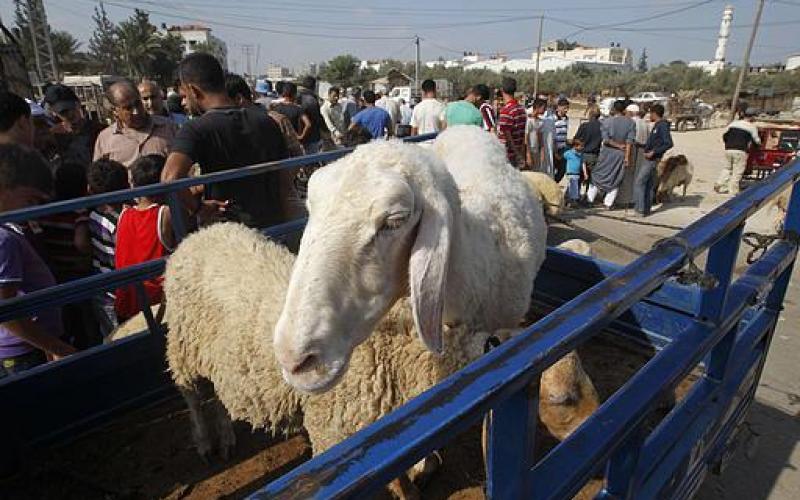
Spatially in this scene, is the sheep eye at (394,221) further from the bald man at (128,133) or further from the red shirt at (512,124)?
the red shirt at (512,124)

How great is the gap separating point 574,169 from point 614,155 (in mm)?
771

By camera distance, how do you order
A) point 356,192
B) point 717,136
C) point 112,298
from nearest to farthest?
point 356,192 → point 112,298 → point 717,136

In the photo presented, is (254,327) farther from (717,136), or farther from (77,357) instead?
(717,136)

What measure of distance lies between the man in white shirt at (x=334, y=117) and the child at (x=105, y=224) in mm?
8368

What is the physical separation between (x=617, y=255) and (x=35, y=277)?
20.3ft

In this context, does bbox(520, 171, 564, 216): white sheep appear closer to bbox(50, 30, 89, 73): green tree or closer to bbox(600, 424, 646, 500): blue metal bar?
bbox(600, 424, 646, 500): blue metal bar

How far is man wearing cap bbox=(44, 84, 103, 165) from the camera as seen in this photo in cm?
500

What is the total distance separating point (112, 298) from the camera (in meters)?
3.24

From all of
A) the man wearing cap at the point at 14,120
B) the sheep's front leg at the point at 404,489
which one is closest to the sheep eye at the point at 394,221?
the sheep's front leg at the point at 404,489

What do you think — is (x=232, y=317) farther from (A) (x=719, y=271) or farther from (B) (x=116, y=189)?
(A) (x=719, y=271)

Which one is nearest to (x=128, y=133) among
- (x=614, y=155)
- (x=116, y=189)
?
(x=116, y=189)

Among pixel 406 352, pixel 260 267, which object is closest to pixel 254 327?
pixel 260 267

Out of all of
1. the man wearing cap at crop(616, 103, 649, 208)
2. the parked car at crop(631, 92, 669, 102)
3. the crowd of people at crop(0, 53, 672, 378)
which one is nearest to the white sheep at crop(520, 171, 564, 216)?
the man wearing cap at crop(616, 103, 649, 208)

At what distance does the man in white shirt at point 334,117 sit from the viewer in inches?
447
